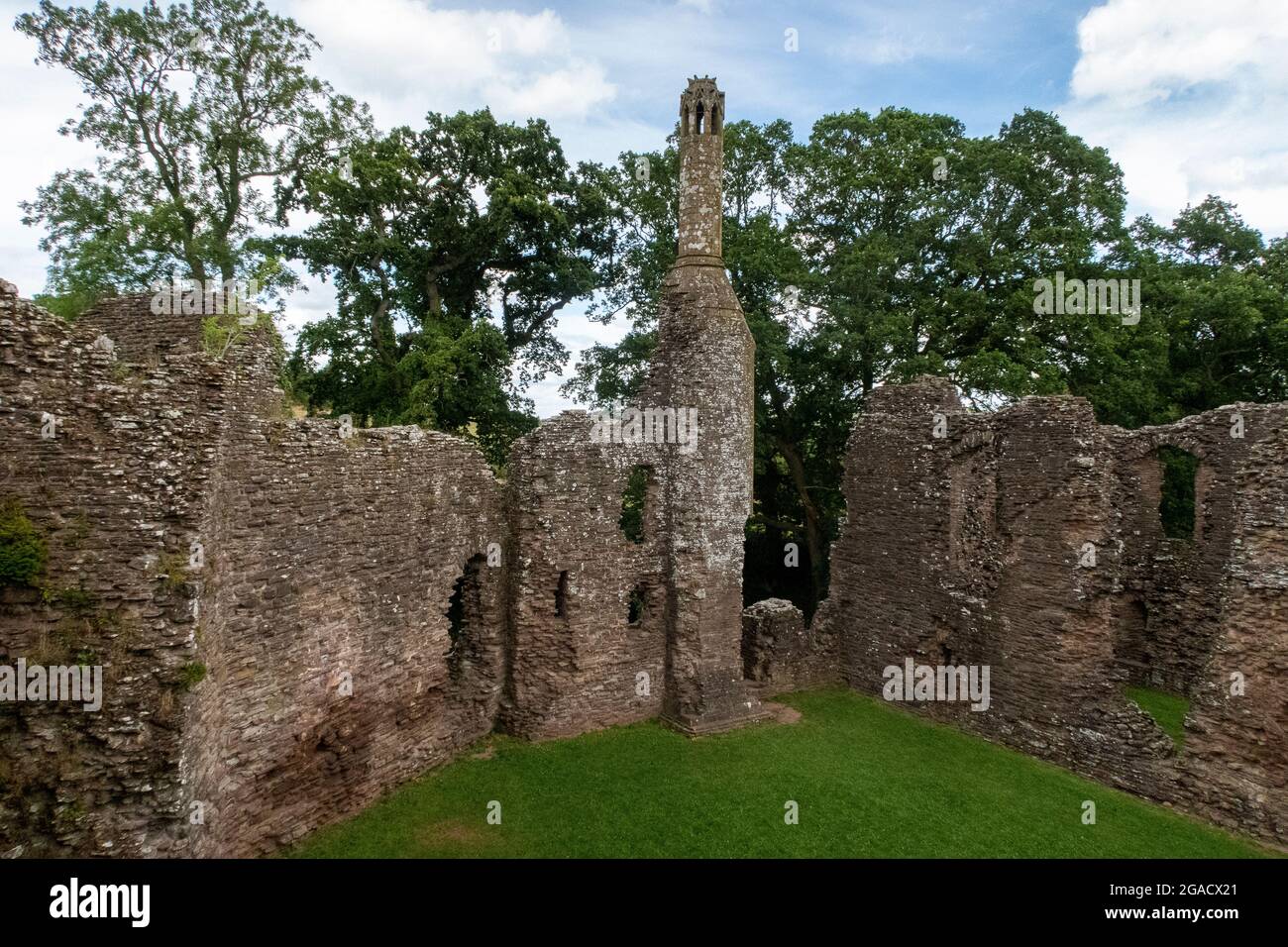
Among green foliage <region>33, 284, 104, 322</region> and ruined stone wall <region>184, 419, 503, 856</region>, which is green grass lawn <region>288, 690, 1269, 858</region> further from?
green foliage <region>33, 284, 104, 322</region>

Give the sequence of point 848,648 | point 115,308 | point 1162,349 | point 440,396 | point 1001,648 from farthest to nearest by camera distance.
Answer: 1. point 1162,349
2. point 440,396
3. point 848,648
4. point 1001,648
5. point 115,308

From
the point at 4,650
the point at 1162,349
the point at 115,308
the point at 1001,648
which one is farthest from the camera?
the point at 1162,349

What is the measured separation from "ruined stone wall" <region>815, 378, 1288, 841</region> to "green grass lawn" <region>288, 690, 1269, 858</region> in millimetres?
759

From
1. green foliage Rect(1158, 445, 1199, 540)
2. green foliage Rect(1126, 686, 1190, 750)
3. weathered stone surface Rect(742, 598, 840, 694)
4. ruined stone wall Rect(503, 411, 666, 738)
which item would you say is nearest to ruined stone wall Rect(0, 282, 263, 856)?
ruined stone wall Rect(503, 411, 666, 738)

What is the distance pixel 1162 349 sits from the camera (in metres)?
21.0

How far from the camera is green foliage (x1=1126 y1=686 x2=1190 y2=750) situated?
1436 cm

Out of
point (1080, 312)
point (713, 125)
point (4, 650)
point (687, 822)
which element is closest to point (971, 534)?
point (687, 822)

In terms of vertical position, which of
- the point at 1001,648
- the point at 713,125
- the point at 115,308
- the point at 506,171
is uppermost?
the point at 506,171

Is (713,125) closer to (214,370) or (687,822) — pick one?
(214,370)

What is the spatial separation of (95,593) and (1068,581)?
520 inches

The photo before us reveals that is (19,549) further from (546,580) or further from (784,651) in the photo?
(784,651)

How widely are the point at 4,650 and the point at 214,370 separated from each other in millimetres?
2889

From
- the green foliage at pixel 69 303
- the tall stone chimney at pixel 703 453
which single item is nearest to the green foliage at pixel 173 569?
the green foliage at pixel 69 303

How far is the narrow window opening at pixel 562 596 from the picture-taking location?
43.4ft
